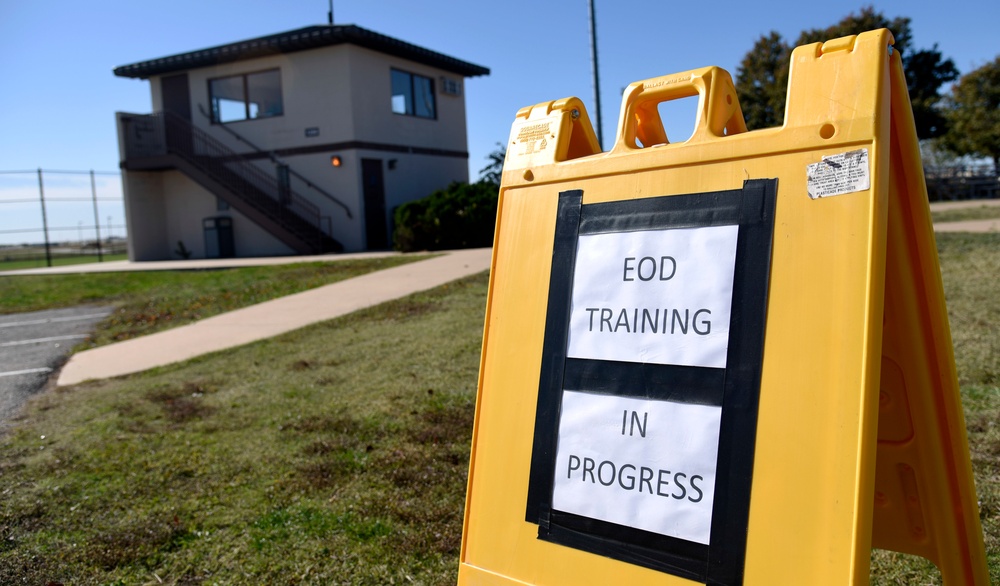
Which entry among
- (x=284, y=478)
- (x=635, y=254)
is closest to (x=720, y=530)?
(x=635, y=254)

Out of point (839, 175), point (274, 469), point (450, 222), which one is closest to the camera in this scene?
point (839, 175)

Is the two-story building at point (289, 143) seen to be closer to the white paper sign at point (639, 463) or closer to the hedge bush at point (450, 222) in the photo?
the hedge bush at point (450, 222)

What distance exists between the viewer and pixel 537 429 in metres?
2.05

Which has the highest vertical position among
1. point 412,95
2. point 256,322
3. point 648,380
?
point 412,95

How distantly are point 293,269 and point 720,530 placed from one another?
13.8 m

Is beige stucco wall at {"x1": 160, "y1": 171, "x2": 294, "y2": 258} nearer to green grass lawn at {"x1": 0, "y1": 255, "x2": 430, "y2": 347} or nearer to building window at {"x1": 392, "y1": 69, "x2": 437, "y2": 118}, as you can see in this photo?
green grass lawn at {"x1": 0, "y1": 255, "x2": 430, "y2": 347}

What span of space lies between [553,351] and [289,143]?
2052 cm

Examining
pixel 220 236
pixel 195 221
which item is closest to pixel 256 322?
pixel 220 236

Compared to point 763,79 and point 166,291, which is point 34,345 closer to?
point 166,291

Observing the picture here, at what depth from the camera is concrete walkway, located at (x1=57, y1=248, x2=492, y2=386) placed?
741cm

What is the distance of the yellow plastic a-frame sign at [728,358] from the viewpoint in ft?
5.23

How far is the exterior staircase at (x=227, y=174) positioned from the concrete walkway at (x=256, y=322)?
8.62 metres

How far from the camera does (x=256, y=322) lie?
903cm

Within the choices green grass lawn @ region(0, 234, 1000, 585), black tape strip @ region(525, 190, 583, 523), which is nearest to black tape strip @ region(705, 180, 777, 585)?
black tape strip @ region(525, 190, 583, 523)
